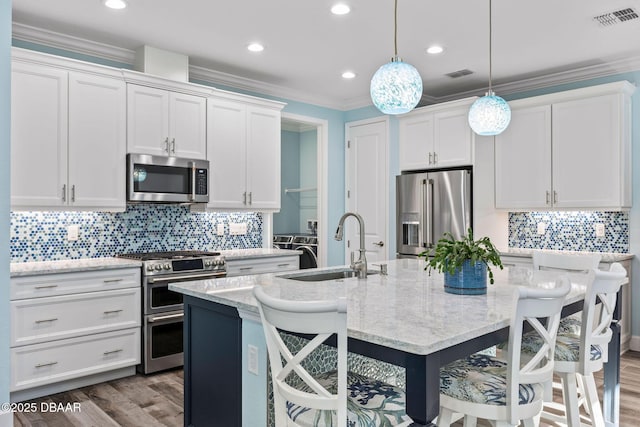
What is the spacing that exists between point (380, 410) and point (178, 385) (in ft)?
7.70

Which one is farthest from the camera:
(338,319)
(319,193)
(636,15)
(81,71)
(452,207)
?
(319,193)

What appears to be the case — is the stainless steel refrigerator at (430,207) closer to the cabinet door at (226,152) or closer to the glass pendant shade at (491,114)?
the cabinet door at (226,152)

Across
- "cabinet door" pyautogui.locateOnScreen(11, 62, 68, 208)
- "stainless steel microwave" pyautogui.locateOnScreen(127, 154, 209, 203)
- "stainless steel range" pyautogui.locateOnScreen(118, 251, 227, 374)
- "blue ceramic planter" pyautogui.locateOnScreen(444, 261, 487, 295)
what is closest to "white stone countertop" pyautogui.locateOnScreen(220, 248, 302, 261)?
"stainless steel range" pyautogui.locateOnScreen(118, 251, 227, 374)

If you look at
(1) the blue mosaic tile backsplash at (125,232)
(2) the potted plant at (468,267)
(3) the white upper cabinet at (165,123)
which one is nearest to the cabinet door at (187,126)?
(3) the white upper cabinet at (165,123)

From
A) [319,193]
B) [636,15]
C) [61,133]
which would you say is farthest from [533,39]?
[61,133]

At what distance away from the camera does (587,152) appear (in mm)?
4391

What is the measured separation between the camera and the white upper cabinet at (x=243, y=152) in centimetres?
452

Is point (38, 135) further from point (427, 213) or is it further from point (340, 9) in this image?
point (427, 213)

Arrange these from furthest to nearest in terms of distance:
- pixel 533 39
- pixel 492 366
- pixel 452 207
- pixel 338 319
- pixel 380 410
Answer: pixel 452 207 < pixel 533 39 < pixel 492 366 < pixel 380 410 < pixel 338 319

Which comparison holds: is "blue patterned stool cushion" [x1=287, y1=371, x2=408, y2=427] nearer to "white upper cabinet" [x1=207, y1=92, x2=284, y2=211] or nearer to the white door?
"white upper cabinet" [x1=207, y1=92, x2=284, y2=211]

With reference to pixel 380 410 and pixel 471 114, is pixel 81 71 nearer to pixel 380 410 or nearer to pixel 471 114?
pixel 471 114

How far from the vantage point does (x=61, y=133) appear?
3592 mm

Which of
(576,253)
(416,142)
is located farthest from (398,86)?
(576,253)

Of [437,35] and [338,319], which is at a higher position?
[437,35]
